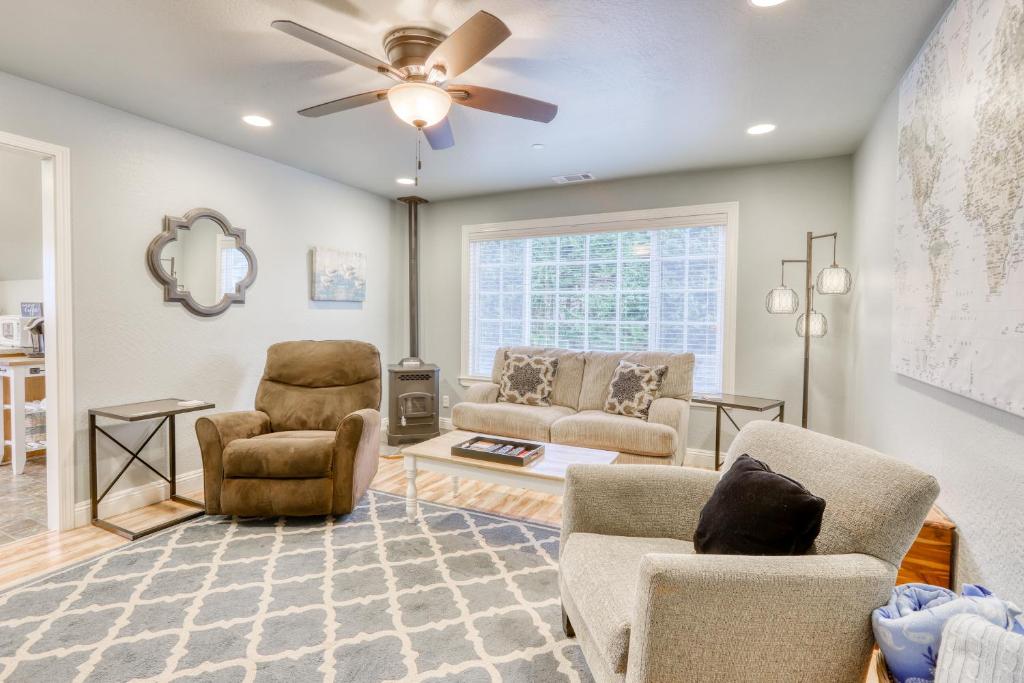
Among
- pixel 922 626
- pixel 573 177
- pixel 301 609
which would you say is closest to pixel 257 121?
pixel 573 177

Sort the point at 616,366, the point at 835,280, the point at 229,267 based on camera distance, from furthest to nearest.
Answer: the point at 616,366 < the point at 229,267 < the point at 835,280

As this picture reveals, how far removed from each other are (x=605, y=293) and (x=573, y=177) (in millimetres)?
1068

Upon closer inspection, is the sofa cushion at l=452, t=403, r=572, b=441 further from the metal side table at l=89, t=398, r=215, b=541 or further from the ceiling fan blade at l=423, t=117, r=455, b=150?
the ceiling fan blade at l=423, t=117, r=455, b=150

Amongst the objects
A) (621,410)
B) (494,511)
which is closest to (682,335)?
(621,410)

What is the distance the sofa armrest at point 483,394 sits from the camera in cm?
414

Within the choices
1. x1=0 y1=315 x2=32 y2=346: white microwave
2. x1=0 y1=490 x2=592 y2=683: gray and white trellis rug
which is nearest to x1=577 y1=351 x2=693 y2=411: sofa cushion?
x1=0 y1=490 x2=592 y2=683: gray and white trellis rug

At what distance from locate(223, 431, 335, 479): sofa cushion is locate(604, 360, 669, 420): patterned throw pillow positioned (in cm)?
205

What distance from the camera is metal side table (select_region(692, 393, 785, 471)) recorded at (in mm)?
3439

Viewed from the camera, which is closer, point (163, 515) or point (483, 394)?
point (163, 515)

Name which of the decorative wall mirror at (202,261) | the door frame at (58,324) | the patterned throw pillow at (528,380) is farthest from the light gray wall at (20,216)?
the patterned throw pillow at (528,380)

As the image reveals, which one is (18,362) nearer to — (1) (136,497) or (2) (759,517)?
(1) (136,497)

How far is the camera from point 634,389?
3703 mm

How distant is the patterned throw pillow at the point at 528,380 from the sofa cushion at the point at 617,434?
0.50 m

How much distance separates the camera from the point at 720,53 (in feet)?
7.45
